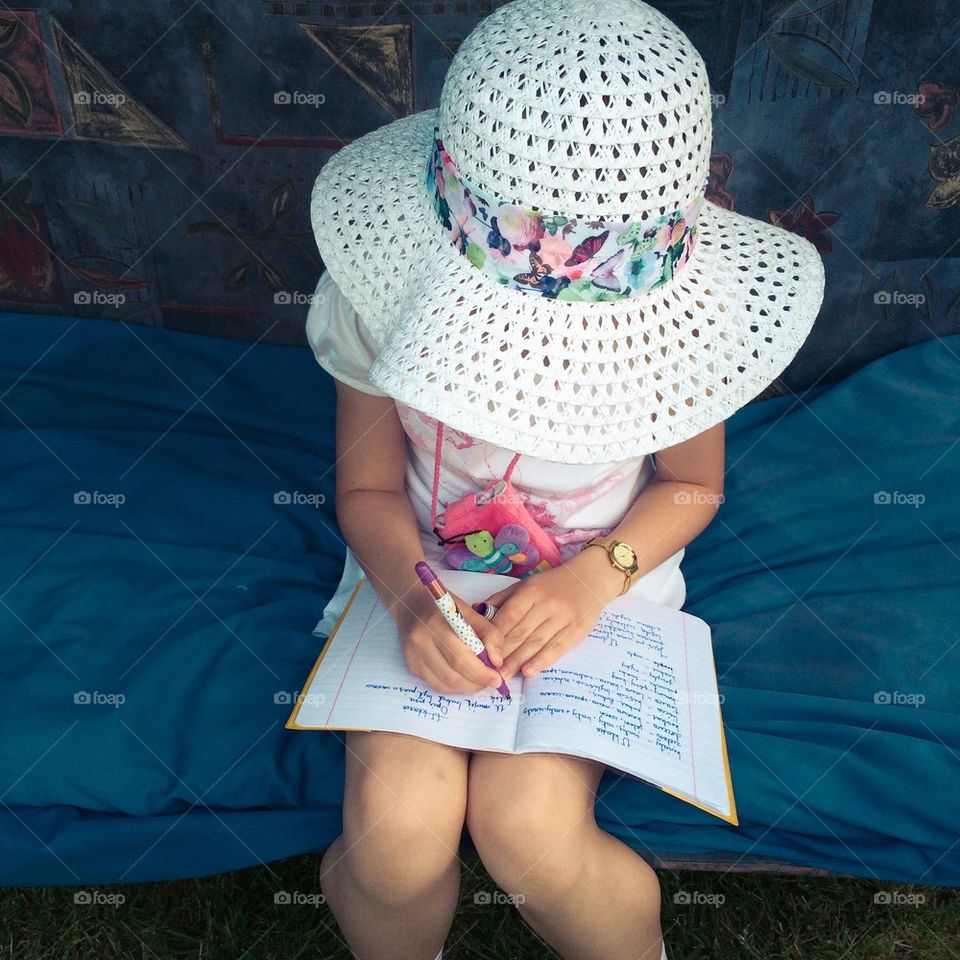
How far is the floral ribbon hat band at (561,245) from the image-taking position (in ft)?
3.19

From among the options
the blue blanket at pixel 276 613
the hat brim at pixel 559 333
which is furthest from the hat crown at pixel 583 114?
the blue blanket at pixel 276 613

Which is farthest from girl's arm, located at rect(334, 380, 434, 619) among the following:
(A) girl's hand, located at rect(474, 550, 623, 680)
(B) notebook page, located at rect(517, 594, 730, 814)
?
(B) notebook page, located at rect(517, 594, 730, 814)

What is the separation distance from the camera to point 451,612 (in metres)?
1.06

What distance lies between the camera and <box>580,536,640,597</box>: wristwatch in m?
1.25

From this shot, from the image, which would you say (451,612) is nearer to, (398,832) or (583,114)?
(398,832)

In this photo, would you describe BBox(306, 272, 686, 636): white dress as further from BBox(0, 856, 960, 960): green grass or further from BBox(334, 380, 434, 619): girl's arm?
BBox(0, 856, 960, 960): green grass

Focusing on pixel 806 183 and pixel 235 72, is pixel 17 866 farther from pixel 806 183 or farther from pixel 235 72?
pixel 806 183

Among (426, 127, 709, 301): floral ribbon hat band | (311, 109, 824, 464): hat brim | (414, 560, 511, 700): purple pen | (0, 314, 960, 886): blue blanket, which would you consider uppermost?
(426, 127, 709, 301): floral ribbon hat band

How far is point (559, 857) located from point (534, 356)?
533 millimetres

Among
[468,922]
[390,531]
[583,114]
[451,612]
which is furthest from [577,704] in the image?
[583,114]

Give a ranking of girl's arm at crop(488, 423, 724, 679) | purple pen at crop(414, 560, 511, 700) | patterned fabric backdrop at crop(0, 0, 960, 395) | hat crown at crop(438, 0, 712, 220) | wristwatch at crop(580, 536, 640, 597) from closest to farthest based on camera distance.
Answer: hat crown at crop(438, 0, 712, 220) < purple pen at crop(414, 560, 511, 700) < girl's arm at crop(488, 423, 724, 679) < wristwatch at crop(580, 536, 640, 597) < patterned fabric backdrop at crop(0, 0, 960, 395)

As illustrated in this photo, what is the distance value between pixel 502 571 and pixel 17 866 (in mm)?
699

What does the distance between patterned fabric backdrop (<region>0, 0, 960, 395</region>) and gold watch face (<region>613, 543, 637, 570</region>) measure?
80 cm

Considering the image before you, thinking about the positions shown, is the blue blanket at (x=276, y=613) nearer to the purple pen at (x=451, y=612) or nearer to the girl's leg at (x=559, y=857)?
the girl's leg at (x=559, y=857)
